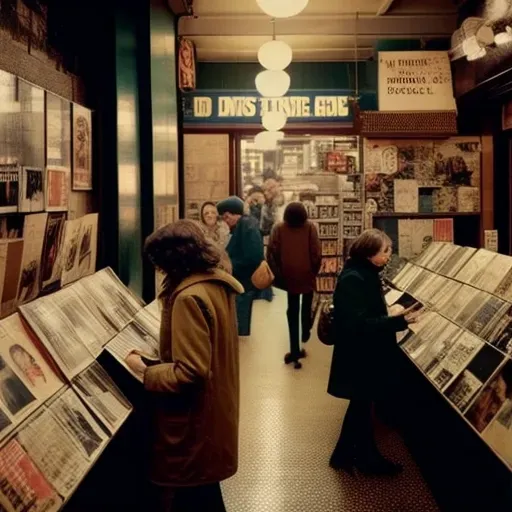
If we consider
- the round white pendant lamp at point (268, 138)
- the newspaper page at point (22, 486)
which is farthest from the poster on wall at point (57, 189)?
the round white pendant lamp at point (268, 138)

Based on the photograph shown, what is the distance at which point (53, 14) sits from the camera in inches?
120

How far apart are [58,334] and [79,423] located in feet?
1.25

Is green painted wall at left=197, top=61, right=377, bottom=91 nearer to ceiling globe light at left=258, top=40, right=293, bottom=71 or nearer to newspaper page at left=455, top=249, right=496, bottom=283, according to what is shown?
ceiling globe light at left=258, top=40, right=293, bottom=71

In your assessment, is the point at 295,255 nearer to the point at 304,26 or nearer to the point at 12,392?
the point at 304,26

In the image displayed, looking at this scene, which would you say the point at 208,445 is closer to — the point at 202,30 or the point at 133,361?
the point at 133,361

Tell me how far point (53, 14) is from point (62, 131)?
1.93ft

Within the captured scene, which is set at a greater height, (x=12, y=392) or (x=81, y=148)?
(x=81, y=148)

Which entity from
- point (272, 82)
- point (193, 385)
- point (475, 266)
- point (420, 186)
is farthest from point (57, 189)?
point (420, 186)

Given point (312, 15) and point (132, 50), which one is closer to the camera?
point (132, 50)

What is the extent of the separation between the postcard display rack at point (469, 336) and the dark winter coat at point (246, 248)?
2181mm

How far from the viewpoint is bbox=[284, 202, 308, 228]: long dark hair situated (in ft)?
21.6

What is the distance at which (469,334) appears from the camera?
3250 millimetres

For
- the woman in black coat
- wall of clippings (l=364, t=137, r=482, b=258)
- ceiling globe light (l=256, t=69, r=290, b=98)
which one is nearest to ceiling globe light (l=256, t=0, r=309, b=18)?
the woman in black coat

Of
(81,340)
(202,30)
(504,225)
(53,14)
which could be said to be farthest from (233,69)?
(81,340)
